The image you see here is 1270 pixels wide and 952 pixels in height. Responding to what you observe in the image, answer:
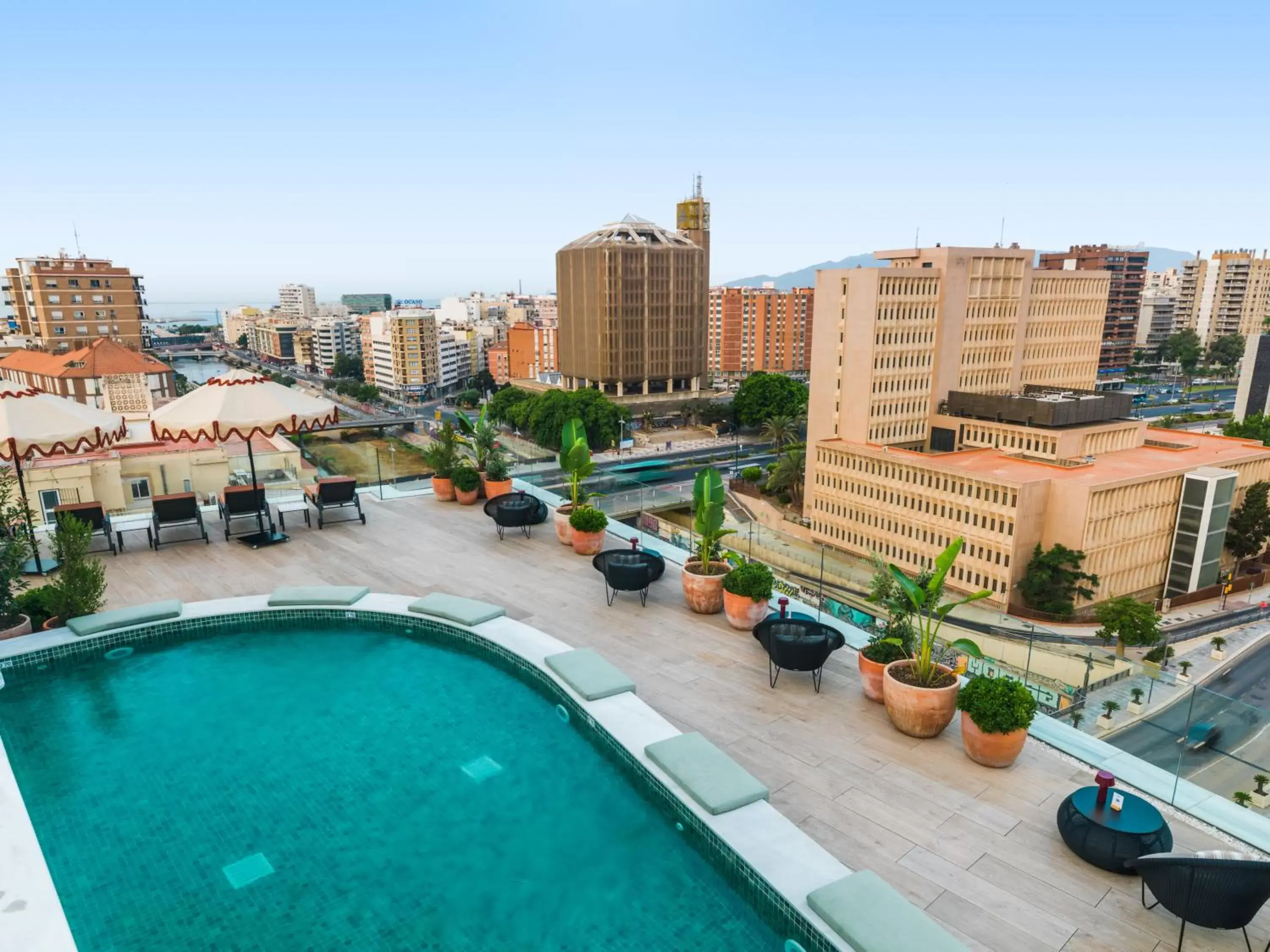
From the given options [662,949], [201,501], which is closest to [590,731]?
[662,949]

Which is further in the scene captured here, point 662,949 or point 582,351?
point 582,351

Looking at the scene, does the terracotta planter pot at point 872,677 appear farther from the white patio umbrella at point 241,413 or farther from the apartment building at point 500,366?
the apartment building at point 500,366

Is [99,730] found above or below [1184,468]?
above

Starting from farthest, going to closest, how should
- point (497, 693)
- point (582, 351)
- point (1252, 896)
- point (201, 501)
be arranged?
1. point (582, 351)
2. point (201, 501)
3. point (497, 693)
4. point (1252, 896)

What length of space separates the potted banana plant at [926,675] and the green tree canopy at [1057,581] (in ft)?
88.5

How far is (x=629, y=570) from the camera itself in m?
12.5

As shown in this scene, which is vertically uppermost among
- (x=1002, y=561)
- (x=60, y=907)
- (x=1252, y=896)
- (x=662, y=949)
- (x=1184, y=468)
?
(x=1252, y=896)

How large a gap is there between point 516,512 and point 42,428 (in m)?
8.54

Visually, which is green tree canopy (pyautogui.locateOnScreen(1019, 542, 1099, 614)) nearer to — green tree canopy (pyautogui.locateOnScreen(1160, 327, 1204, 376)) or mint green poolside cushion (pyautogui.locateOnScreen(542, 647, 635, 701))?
mint green poolside cushion (pyautogui.locateOnScreen(542, 647, 635, 701))

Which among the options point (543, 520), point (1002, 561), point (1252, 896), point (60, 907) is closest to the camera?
point (1252, 896)

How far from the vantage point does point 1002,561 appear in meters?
33.6

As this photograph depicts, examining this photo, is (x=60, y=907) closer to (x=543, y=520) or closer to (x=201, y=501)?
(x=543, y=520)

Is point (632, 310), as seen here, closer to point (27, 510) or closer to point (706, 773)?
point (27, 510)

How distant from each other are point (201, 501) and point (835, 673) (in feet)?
50.9
